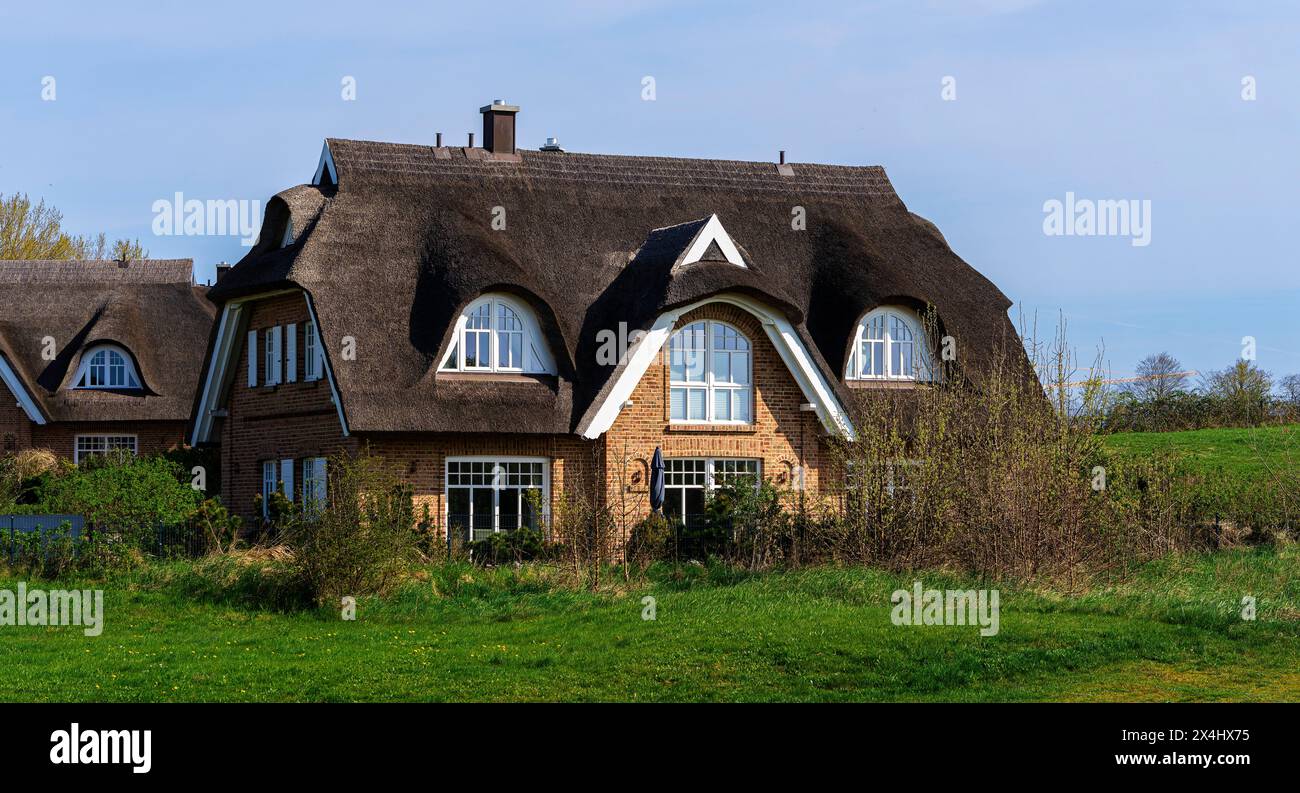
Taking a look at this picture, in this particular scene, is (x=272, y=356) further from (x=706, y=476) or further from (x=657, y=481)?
(x=706, y=476)

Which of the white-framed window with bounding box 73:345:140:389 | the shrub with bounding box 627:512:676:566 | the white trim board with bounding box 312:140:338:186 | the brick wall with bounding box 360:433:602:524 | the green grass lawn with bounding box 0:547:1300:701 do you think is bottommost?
the green grass lawn with bounding box 0:547:1300:701

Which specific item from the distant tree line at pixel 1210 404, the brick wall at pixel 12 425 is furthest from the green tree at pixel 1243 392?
the brick wall at pixel 12 425

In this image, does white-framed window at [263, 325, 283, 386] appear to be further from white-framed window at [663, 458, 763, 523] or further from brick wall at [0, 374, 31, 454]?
brick wall at [0, 374, 31, 454]

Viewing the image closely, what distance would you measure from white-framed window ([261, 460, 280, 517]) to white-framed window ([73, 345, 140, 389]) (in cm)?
1257

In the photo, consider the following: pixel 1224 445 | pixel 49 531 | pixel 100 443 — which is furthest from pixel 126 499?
pixel 1224 445

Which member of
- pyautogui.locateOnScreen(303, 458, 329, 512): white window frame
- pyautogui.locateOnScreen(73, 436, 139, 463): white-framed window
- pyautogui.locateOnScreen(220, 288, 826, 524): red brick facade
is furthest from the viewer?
pyautogui.locateOnScreen(73, 436, 139, 463): white-framed window

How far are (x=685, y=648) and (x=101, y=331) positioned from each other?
28.6 meters

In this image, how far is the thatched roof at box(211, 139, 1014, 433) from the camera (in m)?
26.3

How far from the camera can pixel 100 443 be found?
134 feet

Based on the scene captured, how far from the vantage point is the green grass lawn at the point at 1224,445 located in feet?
117

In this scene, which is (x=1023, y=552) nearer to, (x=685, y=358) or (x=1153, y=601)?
(x=1153, y=601)

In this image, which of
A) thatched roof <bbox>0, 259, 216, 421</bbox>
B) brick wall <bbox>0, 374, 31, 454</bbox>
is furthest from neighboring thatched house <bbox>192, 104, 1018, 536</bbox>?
brick wall <bbox>0, 374, 31, 454</bbox>
